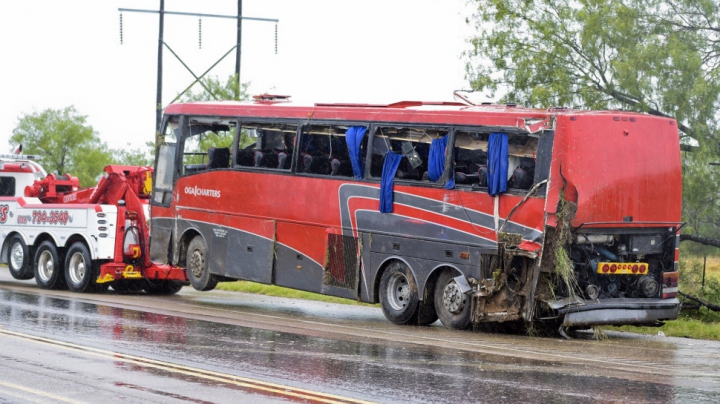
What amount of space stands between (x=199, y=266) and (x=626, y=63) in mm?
8525

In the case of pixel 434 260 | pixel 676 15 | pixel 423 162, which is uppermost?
pixel 676 15

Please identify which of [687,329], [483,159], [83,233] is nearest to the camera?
[483,159]

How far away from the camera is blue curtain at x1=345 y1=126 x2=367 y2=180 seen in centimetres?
1880

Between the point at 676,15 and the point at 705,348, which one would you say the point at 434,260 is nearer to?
the point at 705,348

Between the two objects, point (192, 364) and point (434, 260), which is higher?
point (434, 260)

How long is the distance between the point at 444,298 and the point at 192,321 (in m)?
3.74

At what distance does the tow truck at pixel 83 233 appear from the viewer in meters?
22.7

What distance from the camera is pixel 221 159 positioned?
2131 cm

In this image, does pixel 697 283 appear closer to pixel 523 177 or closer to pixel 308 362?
pixel 523 177

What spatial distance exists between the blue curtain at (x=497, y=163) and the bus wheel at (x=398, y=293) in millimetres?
2078

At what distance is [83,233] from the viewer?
905 inches

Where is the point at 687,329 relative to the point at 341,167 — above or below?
below

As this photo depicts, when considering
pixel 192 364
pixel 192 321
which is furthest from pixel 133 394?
pixel 192 321

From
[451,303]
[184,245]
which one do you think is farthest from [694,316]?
[184,245]
